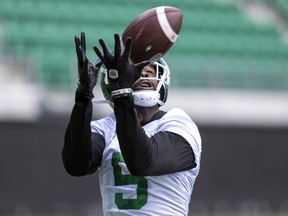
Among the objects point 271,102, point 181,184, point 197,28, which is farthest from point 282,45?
point 181,184

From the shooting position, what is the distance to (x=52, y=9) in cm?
1126

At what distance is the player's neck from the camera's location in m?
3.35

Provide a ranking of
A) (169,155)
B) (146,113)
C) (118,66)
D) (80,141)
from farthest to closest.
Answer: (146,113)
(80,141)
(169,155)
(118,66)

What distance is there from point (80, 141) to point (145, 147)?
34 cm

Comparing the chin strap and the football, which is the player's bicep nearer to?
the chin strap

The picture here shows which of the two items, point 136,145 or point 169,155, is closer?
point 136,145

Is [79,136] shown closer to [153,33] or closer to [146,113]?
[146,113]

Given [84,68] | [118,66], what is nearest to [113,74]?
[118,66]

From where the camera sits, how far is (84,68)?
125 inches

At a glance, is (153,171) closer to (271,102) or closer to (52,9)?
(271,102)

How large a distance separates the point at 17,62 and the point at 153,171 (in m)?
6.08

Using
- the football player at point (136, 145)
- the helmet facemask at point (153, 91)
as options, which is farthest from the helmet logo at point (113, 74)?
the helmet facemask at point (153, 91)

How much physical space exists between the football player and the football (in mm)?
91

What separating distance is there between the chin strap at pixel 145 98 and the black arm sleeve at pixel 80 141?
0.65 feet
